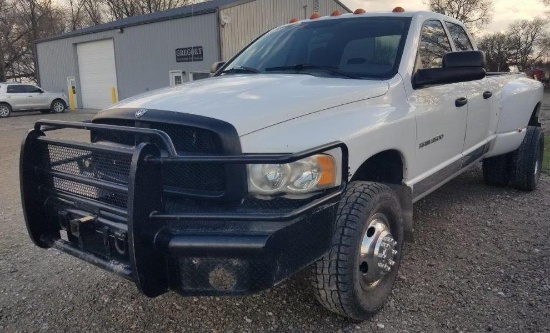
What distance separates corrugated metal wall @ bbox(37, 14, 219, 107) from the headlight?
17.0m

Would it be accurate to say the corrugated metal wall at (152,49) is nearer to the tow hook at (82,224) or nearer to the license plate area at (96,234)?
the license plate area at (96,234)

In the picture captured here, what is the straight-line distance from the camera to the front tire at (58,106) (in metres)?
23.0

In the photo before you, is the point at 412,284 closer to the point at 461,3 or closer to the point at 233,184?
the point at 233,184

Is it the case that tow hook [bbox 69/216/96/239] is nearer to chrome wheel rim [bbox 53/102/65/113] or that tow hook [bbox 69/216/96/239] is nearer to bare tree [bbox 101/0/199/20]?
chrome wheel rim [bbox 53/102/65/113]

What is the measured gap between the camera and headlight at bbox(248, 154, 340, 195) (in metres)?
2.30

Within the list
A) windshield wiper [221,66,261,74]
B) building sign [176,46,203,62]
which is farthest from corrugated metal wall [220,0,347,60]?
windshield wiper [221,66,261,74]

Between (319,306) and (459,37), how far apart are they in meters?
3.11

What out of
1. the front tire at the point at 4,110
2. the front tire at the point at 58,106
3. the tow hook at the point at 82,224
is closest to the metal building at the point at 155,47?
the front tire at the point at 58,106

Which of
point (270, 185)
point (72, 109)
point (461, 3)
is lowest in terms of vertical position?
point (72, 109)

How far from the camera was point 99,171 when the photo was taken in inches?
99.7

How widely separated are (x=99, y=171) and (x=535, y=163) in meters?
4.89

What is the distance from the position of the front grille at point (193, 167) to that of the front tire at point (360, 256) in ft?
2.28

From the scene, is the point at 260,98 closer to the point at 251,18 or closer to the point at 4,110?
the point at 251,18

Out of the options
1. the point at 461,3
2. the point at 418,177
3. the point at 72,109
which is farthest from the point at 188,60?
the point at 461,3
